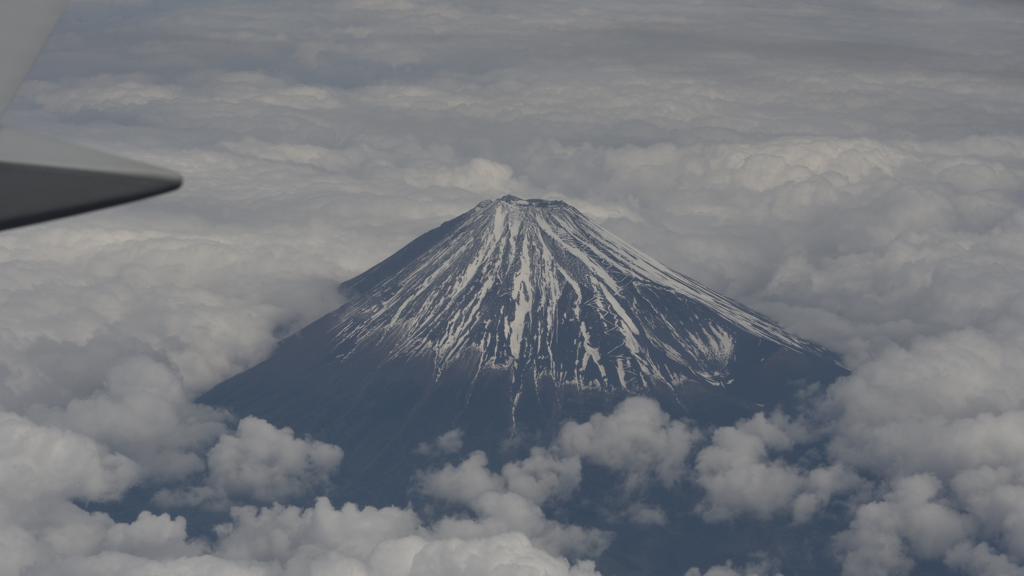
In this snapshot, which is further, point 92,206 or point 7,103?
point 7,103

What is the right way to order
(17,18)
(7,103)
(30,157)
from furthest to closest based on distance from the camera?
(17,18)
(7,103)
(30,157)

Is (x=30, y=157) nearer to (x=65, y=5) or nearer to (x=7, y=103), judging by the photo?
(x=7, y=103)

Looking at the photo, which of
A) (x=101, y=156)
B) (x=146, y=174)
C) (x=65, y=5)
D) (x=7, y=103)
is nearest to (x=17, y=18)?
(x=65, y=5)

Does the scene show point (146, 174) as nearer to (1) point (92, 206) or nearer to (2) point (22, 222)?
(1) point (92, 206)

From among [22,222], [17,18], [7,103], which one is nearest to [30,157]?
[22,222]

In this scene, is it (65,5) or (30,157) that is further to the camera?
(65,5)

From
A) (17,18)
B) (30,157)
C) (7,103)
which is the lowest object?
(30,157)

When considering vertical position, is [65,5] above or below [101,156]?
above

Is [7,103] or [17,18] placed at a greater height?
[17,18]

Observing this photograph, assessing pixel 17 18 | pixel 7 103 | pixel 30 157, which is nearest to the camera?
pixel 30 157
